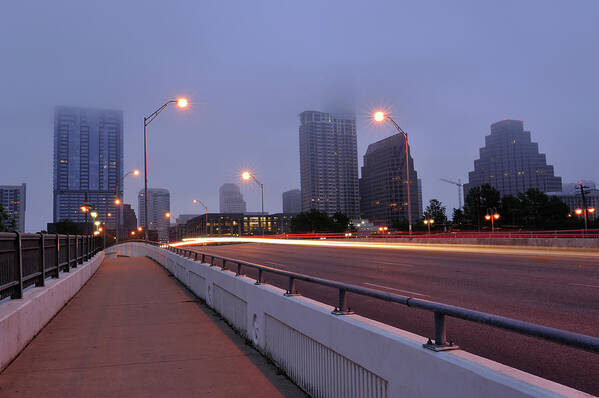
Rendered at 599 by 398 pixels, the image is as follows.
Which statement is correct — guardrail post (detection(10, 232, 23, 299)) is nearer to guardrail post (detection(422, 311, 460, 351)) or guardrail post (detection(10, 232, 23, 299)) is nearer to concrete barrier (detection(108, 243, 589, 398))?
concrete barrier (detection(108, 243, 589, 398))

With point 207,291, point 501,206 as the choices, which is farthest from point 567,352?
point 501,206

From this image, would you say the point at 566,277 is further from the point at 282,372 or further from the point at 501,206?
the point at 501,206

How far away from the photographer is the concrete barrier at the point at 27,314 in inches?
271

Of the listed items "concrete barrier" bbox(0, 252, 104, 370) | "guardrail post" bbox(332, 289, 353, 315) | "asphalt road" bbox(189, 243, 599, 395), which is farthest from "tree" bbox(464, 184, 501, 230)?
"guardrail post" bbox(332, 289, 353, 315)

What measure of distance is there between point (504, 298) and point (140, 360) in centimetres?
799

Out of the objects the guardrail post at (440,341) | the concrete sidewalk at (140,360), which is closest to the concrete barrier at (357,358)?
the guardrail post at (440,341)

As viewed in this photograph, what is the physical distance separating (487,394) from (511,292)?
1005 cm

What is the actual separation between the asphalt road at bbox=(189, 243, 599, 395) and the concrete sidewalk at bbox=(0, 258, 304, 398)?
2.89m

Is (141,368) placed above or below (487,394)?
below

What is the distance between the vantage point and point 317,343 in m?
5.39

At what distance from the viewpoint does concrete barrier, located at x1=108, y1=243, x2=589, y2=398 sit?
2.81 metres

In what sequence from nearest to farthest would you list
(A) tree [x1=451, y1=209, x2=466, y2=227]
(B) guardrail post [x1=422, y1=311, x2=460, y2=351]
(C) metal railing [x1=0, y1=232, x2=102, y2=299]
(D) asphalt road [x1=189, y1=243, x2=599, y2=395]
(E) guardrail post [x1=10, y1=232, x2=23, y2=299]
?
(B) guardrail post [x1=422, y1=311, x2=460, y2=351] → (D) asphalt road [x1=189, y1=243, x2=599, y2=395] → (C) metal railing [x1=0, y1=232, x2=102, y2=299] → (E) guardrail post [x1=10, y1=232, x2=23, y2=299] → (A) tree [x1=451, y1=209, x2=466, y2=227]

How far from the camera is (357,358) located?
436 centimetres

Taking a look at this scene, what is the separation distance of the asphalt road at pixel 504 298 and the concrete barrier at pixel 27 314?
19.7 ft
